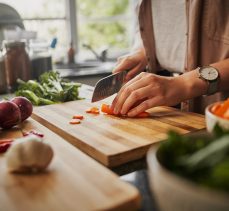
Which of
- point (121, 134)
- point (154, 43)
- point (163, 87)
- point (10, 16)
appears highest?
point (10, 16)

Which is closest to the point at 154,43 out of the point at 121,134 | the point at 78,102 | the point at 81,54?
the point at 78,102

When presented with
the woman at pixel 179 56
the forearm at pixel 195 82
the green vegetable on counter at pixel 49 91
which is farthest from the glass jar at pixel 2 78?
the forearm at pixel 195 82

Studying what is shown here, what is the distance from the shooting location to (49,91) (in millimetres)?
1506

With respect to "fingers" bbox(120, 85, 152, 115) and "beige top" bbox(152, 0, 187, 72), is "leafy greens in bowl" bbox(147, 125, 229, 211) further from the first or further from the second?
"beige top" bbox(152, 0, 187, 72)

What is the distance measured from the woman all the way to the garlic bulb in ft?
1.57

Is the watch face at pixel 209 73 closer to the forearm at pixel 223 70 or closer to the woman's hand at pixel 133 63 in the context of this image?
the forearm at pixel 223 70

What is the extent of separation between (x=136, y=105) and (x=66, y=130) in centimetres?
27

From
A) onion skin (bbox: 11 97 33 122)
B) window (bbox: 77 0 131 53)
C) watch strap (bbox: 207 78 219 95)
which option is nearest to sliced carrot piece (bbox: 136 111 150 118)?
watch strap (bbox: 207 78 219 95)

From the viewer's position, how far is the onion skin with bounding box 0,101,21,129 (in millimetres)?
966

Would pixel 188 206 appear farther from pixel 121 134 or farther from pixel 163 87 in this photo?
pixel 163 87

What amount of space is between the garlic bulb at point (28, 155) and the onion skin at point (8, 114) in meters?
0.32

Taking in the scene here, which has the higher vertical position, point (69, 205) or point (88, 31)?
point (88, 31)

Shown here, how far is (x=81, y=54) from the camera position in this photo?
3.25 meters

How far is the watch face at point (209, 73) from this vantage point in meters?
1.13
